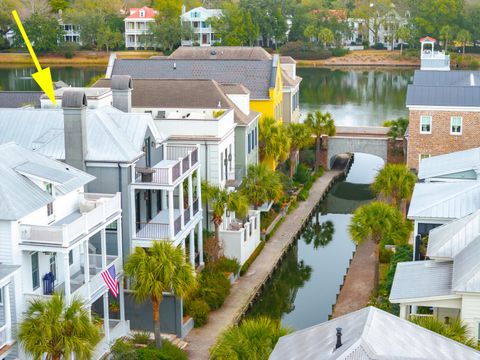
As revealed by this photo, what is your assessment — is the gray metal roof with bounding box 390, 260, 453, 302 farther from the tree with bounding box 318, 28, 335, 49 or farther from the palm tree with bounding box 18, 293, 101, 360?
the tree with bounding box 318, 28, 335, 49

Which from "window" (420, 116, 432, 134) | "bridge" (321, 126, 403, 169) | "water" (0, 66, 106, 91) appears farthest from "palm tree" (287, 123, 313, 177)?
"water" (0, 66, 106, 91)

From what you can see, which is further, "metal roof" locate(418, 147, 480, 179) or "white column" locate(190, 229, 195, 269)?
"metal roof" locate(418, 147, 480, 179)

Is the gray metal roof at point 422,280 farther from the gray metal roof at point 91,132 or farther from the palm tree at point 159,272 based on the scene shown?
the gray metal roof at point 91,132

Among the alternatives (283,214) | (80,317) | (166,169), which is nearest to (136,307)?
(166,169)

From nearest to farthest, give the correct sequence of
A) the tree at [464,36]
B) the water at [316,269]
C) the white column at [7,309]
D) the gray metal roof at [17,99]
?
1. the white column at [7,309]
2. the water at [316,269]
3. the gray metal roof at [17,99]
4. the tree at [464,36]

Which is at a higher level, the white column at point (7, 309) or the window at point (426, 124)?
the window at point (426, 124)

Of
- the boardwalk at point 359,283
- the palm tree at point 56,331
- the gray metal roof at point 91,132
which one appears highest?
the gray metal roof at point 91,132

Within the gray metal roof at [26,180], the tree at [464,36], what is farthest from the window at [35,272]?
the tree at [464,36]
